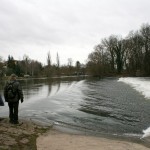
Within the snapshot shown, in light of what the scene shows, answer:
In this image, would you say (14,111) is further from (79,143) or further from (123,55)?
(123,55)

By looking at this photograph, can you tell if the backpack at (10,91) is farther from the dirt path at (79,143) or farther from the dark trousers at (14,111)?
the dirt path at (79,143)

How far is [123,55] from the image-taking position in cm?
11250

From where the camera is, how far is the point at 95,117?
16.0m

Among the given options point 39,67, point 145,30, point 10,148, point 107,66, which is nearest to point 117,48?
point 107,66

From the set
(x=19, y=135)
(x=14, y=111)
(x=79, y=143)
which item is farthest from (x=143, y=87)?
(x=19, y=135)

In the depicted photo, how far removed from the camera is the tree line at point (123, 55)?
9631cm

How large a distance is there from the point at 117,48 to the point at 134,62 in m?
11.6

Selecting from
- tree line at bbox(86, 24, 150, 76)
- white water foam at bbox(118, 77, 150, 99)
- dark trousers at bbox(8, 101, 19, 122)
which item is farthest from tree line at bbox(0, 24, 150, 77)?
dark trousers at bbox(8, 101, 19, 122)

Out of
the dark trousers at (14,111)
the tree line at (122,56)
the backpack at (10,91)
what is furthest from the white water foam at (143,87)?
the tree line at (122,56)

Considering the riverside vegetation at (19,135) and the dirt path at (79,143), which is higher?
the riverside vegetation at (19,135)

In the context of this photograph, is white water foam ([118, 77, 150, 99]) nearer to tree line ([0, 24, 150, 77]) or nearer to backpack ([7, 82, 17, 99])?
backpack ([7, 82, 17, 99])

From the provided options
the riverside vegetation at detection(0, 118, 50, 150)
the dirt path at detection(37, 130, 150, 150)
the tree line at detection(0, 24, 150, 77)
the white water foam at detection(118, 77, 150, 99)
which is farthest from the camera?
the tree line at detection(0, 24, 150, 77)

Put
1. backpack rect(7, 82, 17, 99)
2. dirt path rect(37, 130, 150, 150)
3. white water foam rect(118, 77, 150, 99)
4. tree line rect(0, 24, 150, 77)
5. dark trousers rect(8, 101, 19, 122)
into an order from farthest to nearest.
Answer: tree line rect(0, 24, 150, 77) < white water foam rect(118, 77, 150, 99) < dark trousers rect(8, 101, 19, 122) < backpack rect(7, 82, 17, 99) < dirt path rect(37, 130, 150, 150)

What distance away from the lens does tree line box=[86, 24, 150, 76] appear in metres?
96.3
